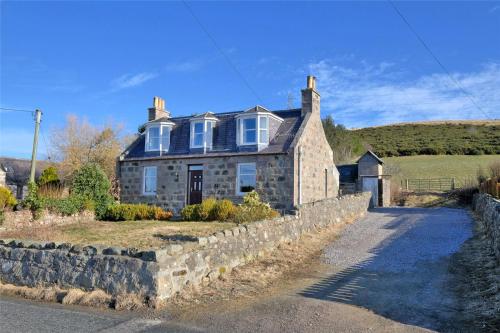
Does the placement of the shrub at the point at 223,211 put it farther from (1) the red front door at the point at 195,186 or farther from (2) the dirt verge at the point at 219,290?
(2) the dirt verge at the point at 219,290

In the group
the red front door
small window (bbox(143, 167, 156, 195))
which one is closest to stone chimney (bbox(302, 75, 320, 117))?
the red front door

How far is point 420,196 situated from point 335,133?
804 inches

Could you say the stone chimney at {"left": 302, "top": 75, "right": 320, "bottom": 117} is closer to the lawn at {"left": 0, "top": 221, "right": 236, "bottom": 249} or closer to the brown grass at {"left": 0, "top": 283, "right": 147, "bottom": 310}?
the lawn at {"left": 0, "top": 221, "right": 236, "bottom": 249}

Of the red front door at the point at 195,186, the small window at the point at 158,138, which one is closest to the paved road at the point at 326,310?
the red front door at the point at 195,186

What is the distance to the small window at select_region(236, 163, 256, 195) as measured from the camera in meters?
22.1

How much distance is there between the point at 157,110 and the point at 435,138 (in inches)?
2467

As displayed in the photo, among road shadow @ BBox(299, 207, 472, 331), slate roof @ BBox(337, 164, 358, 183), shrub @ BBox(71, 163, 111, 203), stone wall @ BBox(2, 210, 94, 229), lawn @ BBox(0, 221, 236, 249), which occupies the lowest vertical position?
road shadow @ BBox(299, 207, 472, 331)

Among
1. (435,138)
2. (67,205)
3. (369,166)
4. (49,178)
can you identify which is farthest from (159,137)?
(435,138)

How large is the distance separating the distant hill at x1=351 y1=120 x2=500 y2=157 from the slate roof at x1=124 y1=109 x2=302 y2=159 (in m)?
43.7

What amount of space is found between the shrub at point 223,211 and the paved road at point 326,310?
26.8ft

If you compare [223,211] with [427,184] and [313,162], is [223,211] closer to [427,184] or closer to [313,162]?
[313,162]

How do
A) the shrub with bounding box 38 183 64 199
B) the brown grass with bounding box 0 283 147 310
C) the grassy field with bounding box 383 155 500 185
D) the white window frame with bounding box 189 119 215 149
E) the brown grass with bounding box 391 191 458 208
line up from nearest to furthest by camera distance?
the brown grass with bounding box 0 283 147 310 → the shrub with bounding box 38 183 64 199 → the white window frame with bounding box 189 119 215 149 → the brown grass with bounding box 391 191 458 208 → the grassy field with bounding box 383 155 500 185

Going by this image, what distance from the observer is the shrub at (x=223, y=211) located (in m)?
18.5

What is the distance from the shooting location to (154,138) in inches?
1000
